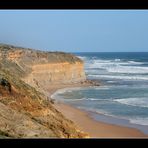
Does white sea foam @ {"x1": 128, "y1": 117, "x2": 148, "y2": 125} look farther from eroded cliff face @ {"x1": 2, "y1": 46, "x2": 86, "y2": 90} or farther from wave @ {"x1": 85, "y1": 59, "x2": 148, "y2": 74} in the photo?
wave @ {"x1": 85, "y1": 59, "x2": 148, "y2": 74}

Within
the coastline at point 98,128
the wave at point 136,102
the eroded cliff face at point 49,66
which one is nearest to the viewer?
the coastline at point 98,128

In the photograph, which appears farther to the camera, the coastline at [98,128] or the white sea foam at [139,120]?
the white sea foam at [139,120]

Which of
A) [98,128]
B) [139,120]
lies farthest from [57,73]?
[98,128]

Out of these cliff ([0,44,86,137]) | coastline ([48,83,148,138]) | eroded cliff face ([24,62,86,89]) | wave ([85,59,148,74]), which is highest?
wave ([85,59,148,74])

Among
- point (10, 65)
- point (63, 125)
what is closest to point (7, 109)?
point (63, 125)

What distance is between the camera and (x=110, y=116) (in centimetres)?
→ 1638

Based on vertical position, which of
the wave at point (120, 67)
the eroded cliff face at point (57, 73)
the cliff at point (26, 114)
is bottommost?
the cliff at point (26, 114)

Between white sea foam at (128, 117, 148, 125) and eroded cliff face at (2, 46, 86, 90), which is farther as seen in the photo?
eroded cliff face at (2, 46, 86, 90)

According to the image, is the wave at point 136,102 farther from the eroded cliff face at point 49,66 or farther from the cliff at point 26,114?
the eroded cliff face at point 49,66

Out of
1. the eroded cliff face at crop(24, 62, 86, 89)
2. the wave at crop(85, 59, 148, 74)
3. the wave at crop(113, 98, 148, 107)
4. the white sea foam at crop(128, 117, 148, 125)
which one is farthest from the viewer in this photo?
the wave at crop(85, 59, 148, 74)

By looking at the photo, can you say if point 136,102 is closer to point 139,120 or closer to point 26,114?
point 139,120

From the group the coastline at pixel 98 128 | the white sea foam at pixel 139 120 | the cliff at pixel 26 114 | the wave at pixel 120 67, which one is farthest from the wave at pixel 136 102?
the wave at pixel 120 67

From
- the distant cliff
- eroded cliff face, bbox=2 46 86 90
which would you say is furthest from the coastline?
eroded cliff face, bbox=2 46 86 90
